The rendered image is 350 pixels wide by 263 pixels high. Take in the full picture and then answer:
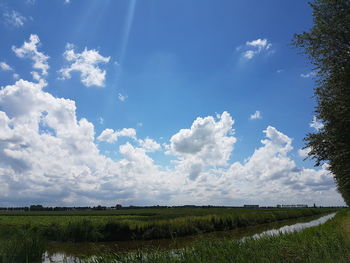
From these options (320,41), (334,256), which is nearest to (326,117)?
(320,41)

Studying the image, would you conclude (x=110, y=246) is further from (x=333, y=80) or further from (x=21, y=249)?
(x=333, y=80)

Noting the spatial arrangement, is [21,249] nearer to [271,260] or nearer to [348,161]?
[271,260]

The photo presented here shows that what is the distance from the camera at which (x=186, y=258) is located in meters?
8.75

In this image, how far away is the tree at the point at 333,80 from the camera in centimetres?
1591

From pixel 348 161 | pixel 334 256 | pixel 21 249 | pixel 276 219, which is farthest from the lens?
pixel 276 219

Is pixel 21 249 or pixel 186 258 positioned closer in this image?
pixel 186 258

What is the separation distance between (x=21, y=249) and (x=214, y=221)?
96.5ft

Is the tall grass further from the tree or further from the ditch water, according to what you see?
the tree

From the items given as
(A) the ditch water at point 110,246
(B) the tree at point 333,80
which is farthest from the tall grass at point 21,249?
(B) the tree at point 333,80

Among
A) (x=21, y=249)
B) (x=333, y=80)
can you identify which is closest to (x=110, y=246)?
(x=21, y=249)

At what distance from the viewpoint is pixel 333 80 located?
16.7m

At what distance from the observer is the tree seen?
15914 mm

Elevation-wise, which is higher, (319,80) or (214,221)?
(319,80)

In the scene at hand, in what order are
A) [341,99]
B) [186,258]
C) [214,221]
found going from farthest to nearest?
1. [214,221]
2. [341,99]
3. [186,258]
